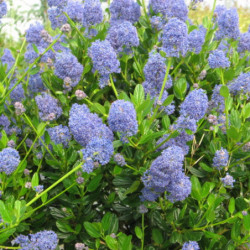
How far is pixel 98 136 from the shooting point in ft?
6.70

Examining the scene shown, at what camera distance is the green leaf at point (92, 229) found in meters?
2.24

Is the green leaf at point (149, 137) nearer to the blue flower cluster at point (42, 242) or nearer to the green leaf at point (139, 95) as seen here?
the green leaf at point (139, 95)

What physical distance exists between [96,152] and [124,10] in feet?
5.27

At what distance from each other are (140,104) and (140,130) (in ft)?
0.54

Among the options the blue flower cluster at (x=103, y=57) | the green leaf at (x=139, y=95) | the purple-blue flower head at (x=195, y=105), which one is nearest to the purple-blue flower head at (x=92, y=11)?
the blue flower cluster at (x=103, y=57)

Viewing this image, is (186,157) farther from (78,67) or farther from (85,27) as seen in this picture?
(85,27)

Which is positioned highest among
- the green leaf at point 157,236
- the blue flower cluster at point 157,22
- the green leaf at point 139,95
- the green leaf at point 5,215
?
the blue flower cluster at point 157,22

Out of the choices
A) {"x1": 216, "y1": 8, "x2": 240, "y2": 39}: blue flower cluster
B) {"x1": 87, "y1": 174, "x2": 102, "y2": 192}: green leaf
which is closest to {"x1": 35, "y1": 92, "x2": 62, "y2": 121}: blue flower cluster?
{"x1": 87, "y1": 174, "x2": 102, "y2": 192}: green leaf

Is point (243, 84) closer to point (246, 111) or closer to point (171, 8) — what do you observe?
point (246, 111)

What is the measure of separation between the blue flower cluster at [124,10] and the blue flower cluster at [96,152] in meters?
1.51

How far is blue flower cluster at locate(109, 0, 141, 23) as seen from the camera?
9.87 feet

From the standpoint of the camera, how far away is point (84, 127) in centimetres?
198

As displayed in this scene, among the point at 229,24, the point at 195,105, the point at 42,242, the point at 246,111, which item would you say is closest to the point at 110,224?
the point at 42,242

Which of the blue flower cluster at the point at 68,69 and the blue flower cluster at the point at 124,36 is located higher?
the blue flower cluster at the point at 124,36
